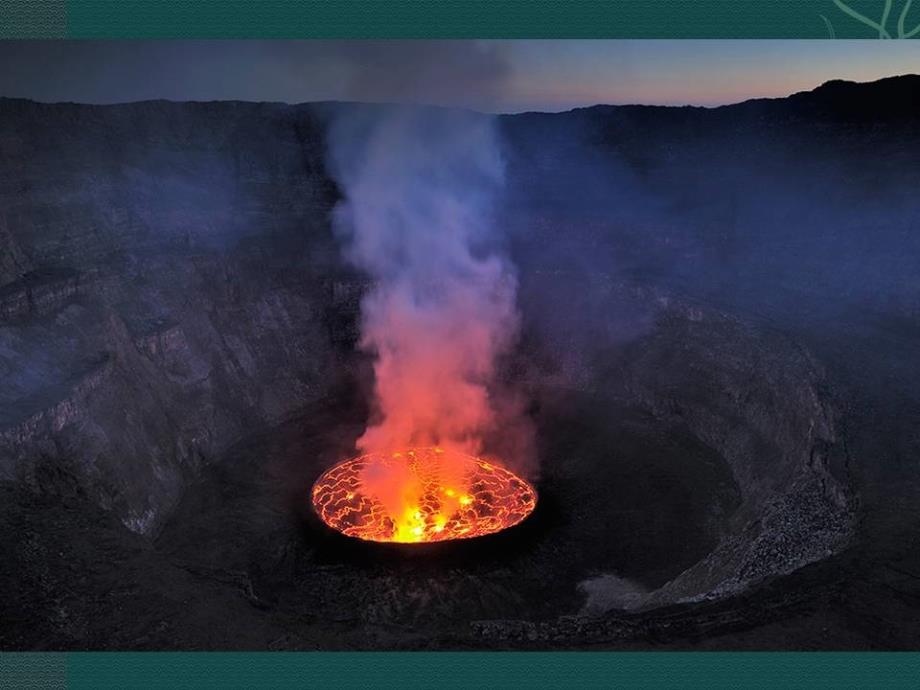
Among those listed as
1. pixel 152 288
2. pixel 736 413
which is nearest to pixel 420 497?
pixel 736 413

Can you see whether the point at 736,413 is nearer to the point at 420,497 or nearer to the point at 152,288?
the point at 420,497

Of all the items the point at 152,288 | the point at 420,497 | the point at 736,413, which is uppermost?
the point at 152,288

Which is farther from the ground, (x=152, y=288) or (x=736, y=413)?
(x=152, y=288)

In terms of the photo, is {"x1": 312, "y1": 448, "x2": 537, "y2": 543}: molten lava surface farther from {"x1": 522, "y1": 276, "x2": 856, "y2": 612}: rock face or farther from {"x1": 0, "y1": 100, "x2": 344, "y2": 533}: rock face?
{"x1": 0, "y1": 100, "x2": 344, "y2": 533}: rock face

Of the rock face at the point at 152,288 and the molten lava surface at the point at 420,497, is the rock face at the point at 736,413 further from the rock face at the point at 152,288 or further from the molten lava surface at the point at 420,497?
the rock face at the point at 152,288

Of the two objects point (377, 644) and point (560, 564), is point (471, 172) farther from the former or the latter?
point (377, 644)

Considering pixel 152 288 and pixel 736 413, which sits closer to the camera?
pixel 736 413

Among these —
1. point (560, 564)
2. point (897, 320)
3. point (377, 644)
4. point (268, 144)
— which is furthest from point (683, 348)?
point (268, 144)
